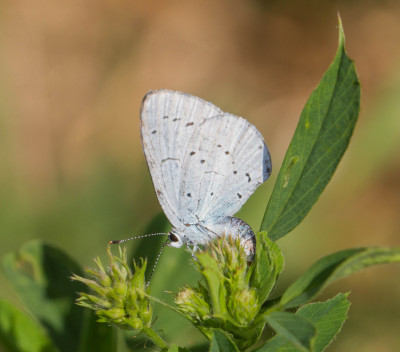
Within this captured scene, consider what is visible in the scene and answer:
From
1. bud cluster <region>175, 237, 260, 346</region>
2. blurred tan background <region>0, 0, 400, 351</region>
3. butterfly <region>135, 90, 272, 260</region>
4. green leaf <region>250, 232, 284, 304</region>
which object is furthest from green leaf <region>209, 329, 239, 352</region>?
blurred tan background <region>0, 0, 400, 351</region>

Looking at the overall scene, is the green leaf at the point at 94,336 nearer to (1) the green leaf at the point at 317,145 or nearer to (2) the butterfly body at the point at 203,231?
(2) the butterfly body at the point at 203,231

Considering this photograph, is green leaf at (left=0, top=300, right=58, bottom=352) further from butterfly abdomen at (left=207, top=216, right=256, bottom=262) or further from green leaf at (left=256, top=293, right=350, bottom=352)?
green leaf at (left=256, top=293, right=350, bottom=352)

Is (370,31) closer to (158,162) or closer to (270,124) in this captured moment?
(270,124)

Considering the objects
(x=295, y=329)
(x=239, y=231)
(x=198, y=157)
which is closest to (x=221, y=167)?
(x=198, y=157)

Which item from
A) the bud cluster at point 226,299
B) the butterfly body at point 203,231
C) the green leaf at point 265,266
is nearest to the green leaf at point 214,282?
the bud cluster at point 226,299

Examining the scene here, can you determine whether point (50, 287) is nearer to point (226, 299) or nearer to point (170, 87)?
point (226, 299)

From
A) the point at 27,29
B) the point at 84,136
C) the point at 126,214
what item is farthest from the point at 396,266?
the point at 27,29
